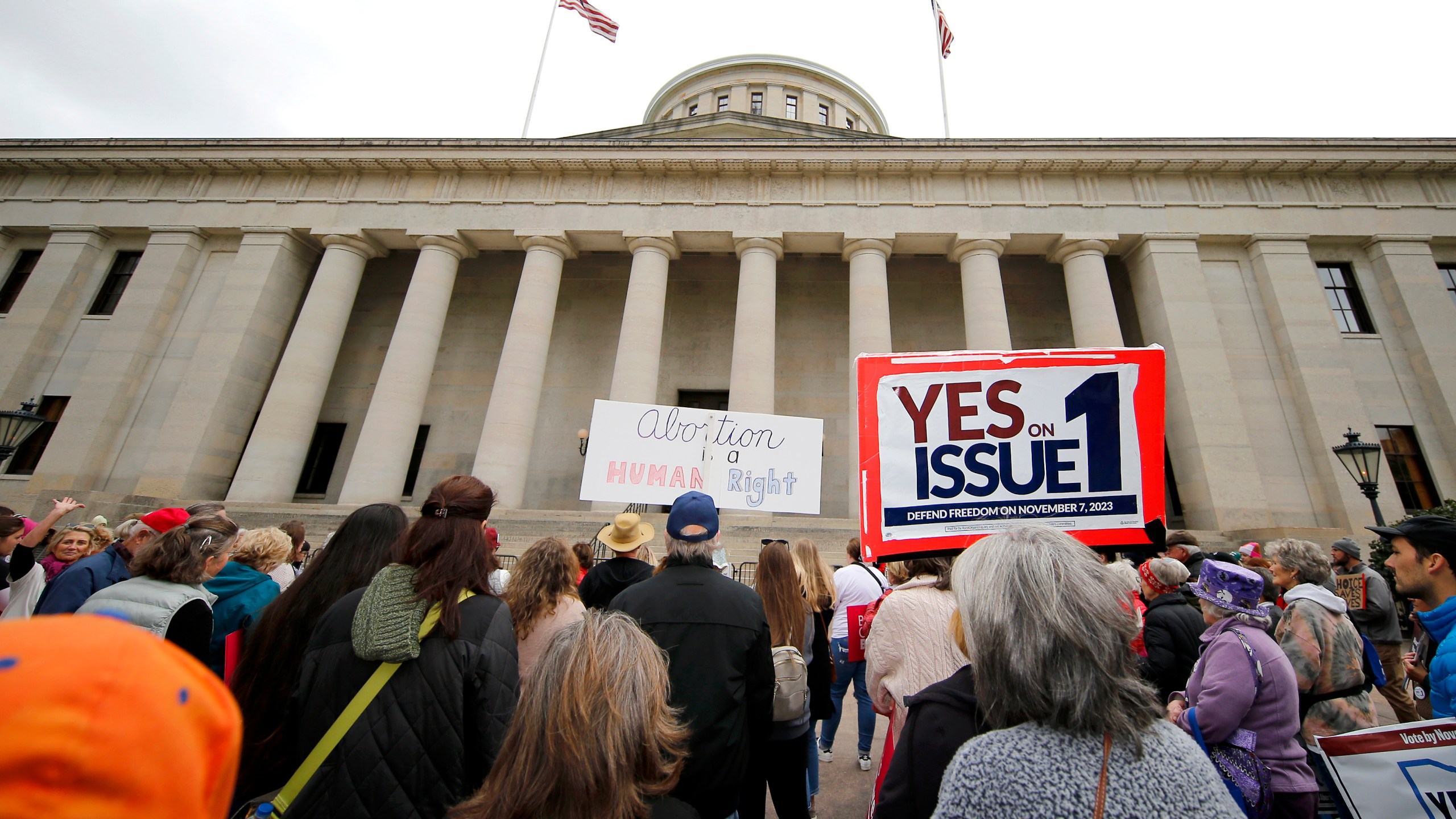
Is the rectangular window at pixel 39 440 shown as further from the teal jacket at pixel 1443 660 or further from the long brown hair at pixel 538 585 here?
the teal jacket at pixel 1443 660

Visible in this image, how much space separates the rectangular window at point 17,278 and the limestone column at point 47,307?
830 millimetres

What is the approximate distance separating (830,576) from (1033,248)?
708 inches

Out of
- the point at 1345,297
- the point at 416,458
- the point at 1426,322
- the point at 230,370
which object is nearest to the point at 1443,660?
the point at 1426,322

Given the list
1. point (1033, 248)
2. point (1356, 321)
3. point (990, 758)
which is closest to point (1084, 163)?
point (1033, 248)

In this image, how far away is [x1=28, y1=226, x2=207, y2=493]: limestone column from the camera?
57.6 ft

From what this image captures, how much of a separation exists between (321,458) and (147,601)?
2178 centimetres

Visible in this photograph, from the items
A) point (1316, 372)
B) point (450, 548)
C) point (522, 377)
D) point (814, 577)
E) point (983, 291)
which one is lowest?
point (814, 577)

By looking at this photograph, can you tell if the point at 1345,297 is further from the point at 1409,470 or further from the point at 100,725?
the point at 100,725

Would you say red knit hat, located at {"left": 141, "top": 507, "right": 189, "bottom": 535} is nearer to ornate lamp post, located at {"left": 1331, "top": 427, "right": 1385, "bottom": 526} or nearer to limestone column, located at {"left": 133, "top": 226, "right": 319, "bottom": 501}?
ornate lamp post, located at {"left": 1331, "top": 427, "right": 1385, "bottom": 526}

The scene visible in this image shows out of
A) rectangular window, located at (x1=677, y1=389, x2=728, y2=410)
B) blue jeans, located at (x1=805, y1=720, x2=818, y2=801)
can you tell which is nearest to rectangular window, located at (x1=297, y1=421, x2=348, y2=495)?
rectangular window, located at (x1=677, y1=389, x2=728, y2=410)

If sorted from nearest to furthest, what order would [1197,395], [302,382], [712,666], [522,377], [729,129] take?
[712,666] < [1197,395] < [522,377] < [302,382] < [729,129]

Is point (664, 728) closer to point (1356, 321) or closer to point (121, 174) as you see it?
point (1356, 321)

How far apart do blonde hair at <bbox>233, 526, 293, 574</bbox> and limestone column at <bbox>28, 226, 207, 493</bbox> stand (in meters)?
20.8

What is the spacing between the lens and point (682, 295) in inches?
899
